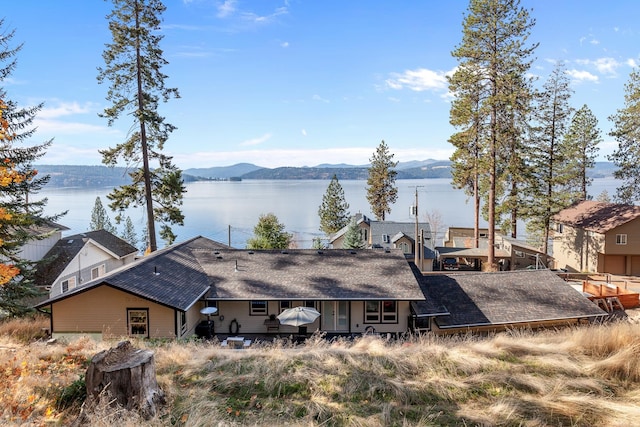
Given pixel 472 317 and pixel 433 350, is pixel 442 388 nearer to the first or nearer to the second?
pixel 433 350

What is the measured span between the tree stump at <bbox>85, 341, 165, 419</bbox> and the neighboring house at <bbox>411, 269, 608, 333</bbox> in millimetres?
11888

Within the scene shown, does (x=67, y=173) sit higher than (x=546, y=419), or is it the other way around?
(x=67, y=173)

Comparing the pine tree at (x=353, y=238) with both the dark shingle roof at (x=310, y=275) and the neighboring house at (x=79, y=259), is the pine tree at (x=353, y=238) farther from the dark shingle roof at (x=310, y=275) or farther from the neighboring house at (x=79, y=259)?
the neighboring house at (x=79, y=259)

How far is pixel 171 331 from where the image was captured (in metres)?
13.6

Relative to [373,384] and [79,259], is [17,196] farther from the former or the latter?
[373,384]

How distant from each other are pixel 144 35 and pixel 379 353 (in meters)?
21.3

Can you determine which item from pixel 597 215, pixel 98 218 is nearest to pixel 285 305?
pixel 597 215

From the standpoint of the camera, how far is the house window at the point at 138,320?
13.7 metres

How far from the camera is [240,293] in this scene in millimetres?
15820

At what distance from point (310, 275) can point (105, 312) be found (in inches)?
319

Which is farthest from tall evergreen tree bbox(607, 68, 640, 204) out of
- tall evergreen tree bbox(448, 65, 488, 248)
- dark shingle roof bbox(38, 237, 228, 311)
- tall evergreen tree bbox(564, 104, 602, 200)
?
dark shingle roof bbox(38, 237, 228, 311)

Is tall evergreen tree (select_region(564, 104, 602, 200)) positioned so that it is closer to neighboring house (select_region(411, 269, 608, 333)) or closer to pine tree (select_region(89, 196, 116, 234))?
neighboring house (select_region(411, 269, 608, 333))

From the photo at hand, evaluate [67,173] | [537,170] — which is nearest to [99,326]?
[537,170]

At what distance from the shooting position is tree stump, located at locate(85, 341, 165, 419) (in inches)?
202
